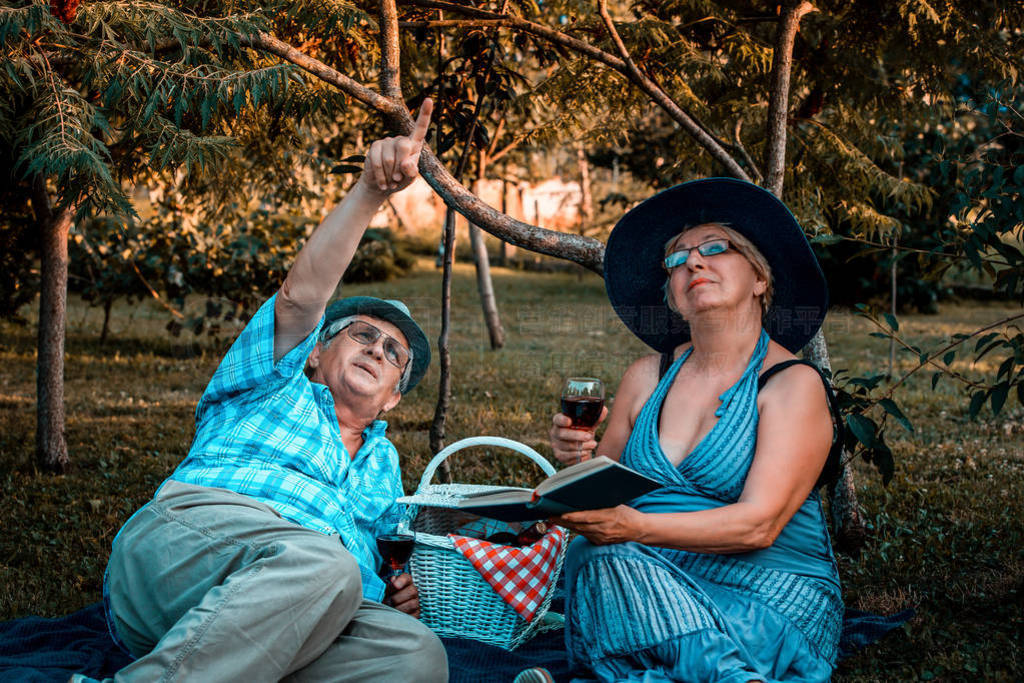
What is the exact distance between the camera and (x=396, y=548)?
3.08 m

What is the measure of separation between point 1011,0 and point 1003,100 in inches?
49.7

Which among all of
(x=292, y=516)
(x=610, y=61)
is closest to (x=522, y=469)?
(x=610, y=61)

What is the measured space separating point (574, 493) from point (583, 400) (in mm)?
749

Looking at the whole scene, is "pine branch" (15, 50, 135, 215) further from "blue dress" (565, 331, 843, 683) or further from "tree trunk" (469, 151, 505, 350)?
"tree trunk" (469, 151, 505, 350)

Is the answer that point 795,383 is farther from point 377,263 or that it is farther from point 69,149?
point 377,263

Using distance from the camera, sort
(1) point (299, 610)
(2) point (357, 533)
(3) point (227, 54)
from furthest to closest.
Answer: (3) point (227, 54) < (2) point (357, 533) < (1) point (299, 610)

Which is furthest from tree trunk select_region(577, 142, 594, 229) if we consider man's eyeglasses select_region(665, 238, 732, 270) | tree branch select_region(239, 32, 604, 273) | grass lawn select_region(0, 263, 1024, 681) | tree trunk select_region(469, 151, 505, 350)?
man's eyeglasses select_region(665, 238, 732, 270)

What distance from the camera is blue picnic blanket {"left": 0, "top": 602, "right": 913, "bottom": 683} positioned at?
310 centimetres

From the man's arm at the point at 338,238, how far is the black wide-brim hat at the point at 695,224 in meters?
0.93

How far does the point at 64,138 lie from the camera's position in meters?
3.53

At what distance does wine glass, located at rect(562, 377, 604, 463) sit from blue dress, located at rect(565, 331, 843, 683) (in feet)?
0.74

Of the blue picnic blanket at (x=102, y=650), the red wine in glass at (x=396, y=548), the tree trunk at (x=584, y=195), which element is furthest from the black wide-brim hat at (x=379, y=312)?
the tree trunk at (x=584, y=195)

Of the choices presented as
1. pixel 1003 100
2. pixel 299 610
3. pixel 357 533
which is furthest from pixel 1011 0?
pixel 299 610

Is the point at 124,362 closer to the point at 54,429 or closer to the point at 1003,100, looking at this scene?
the point at 54,429
